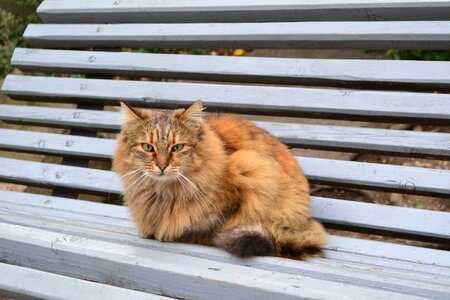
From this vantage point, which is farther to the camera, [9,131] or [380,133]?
[9,131]

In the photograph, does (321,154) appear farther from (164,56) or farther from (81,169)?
(81,169)

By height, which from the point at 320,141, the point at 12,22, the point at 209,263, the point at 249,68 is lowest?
the point at 209,263

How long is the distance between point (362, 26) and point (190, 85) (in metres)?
0.89

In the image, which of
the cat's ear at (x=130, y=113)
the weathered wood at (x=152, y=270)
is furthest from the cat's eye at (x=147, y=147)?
the weathered wood at (x=152, y=270)

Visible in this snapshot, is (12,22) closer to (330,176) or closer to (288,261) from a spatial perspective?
(330,176)

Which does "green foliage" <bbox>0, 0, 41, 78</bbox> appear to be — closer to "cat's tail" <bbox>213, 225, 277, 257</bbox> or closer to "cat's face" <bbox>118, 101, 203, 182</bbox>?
"cat's face" <bbox>118, 101, 203, 182</bbox>

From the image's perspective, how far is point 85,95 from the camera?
10.5ft

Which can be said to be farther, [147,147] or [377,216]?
[377,216]

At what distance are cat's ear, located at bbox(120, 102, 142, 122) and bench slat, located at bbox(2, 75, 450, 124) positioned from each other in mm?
686

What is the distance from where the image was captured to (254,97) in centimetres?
284

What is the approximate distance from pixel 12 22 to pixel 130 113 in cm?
337

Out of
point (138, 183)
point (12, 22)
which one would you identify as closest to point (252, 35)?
point (138, 183)

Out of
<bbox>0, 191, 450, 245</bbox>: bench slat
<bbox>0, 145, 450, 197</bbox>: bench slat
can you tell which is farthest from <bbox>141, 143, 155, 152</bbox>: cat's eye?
<bbox>0, 145, 450, 197</bbox>: bench slat

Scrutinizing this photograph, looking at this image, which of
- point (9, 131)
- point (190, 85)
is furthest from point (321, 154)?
point (9, 131)
